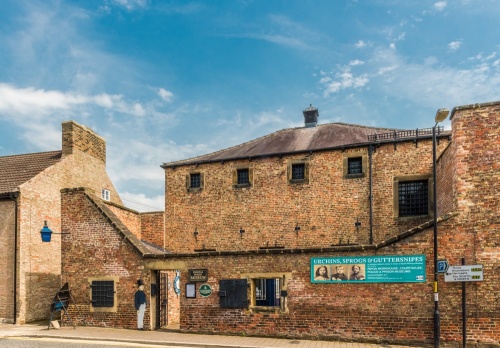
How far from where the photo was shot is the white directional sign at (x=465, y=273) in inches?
492

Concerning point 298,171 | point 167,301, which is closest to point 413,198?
point 298,171

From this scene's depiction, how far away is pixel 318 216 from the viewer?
21.2 metres

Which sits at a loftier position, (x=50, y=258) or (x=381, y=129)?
(x=381, y=129)

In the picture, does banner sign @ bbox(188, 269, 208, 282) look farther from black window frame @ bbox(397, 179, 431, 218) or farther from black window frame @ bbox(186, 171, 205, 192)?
black window frame @ bbox(397, 179, 431, 218)

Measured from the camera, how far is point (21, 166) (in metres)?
21.3

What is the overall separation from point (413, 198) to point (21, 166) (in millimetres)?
21017

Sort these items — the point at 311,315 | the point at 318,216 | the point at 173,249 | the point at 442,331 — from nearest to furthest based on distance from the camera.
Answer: the point at 442,331 < the point at 311,315 < the point at 318,216 < the point at 173,249

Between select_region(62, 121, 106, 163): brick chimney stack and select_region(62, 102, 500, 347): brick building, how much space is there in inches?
189

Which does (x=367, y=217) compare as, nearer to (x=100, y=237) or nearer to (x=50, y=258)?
(x=100, y=237)

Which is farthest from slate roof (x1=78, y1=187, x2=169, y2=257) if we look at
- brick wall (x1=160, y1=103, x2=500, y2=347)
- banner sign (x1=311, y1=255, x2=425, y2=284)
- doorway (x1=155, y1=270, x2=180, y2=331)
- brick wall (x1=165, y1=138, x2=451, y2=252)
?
banner sign (x1=311, y1=255, x2=425, y2=284)

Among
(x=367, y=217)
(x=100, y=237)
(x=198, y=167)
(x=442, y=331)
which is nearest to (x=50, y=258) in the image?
(x=100, y=237)

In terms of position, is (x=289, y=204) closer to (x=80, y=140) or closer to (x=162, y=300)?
(x=162, y=300)

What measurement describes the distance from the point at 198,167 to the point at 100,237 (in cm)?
812

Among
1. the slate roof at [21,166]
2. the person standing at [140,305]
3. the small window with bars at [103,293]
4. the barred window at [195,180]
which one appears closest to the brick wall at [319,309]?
the person standing at [140,305]
